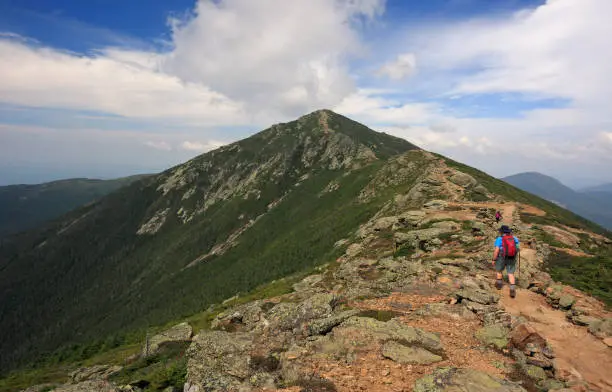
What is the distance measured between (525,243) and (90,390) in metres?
43.9

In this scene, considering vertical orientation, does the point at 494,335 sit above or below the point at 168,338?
above

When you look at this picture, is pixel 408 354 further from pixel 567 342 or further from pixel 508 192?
pixel 508 192

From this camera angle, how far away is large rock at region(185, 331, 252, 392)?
16594mm

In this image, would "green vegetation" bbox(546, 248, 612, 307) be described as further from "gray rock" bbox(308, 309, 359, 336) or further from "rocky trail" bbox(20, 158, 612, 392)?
"gray rock" bbox(308, 309, 359, 336)

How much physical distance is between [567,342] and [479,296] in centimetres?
529

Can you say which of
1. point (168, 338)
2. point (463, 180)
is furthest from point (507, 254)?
point (463, 180)

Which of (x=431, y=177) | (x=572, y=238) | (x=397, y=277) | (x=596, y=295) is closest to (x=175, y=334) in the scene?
(x=397, y=277)

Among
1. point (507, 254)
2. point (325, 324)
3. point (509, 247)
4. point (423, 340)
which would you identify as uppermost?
point (509, 247)

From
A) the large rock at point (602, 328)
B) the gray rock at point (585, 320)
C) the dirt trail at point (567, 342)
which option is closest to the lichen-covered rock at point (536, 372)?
the dirt trail at point (567, 342)

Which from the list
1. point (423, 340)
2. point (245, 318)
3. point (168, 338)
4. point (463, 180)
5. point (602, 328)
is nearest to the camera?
point (423, 340)

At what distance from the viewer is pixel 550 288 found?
83.1 feet

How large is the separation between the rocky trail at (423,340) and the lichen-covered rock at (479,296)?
0.24 feet

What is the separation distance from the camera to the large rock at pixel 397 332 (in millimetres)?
17688

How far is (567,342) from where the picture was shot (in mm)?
18844
